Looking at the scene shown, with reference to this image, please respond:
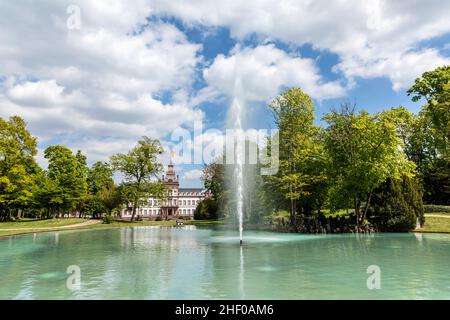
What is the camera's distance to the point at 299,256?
17859 mm

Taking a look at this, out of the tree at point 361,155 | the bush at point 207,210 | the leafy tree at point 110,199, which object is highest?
the tree at point 361,155

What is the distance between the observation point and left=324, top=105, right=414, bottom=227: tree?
111 ft

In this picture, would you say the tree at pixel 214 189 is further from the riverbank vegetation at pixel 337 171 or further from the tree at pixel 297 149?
the tree at pixel 297 149

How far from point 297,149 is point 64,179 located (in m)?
43.6

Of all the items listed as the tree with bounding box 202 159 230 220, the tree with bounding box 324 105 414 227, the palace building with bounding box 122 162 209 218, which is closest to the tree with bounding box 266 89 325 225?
the tree with bounding box 324 105 414 227

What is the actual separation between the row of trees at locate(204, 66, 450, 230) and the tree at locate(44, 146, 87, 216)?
32.8 meters

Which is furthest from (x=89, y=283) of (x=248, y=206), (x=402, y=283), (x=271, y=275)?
(x=248, y=206)

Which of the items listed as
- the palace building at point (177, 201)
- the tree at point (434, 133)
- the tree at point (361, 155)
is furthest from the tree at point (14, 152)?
A: the palace building at point (177, 201)

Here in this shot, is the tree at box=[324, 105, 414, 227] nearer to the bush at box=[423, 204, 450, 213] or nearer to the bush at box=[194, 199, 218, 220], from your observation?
the bush at box=[423, 204, 450, 213]

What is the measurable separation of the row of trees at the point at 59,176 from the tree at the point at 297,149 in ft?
93.8

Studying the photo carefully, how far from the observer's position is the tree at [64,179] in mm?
60875

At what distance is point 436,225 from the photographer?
35.4 metres

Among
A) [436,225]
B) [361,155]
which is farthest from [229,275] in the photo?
[436,225]
